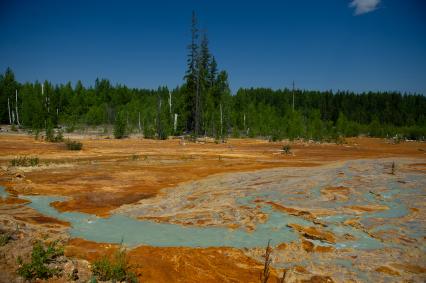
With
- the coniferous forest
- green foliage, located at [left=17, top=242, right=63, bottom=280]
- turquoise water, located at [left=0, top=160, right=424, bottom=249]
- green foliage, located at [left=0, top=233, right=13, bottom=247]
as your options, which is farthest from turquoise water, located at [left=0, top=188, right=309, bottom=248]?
the coniferous forest

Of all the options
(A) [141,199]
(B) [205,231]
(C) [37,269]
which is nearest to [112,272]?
(C) [37,269]

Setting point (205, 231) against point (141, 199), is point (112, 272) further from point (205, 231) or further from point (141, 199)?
point (141, 199)

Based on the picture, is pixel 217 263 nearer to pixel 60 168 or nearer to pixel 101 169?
pixel 101 169

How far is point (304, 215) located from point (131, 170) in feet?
39.9

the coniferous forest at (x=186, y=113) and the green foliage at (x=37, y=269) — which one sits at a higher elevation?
the coniferous forest at (x=186, y=113)

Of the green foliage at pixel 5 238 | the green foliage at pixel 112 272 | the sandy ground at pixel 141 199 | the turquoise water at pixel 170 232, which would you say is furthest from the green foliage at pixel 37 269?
the turquoise water at pixel 170 232

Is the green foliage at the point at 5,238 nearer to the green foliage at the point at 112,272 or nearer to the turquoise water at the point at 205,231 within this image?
the turquoise water at the point at 205,231

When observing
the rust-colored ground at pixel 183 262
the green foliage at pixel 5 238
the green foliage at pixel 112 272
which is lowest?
the rust-colored ground at pixel 183 262

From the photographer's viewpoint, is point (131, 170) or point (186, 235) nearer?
point (186, 235)

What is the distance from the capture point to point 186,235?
8.86 m

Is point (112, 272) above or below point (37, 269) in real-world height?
below

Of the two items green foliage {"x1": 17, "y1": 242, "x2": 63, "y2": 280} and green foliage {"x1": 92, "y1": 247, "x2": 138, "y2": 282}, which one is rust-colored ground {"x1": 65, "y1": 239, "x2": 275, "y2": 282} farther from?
green foliage {"x1": 17, "y1": 242, "x2": 63, "y2": 280}

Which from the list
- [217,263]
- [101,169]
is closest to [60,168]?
[101,169]

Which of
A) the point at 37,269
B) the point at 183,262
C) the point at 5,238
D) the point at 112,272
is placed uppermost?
the point at 5,238
